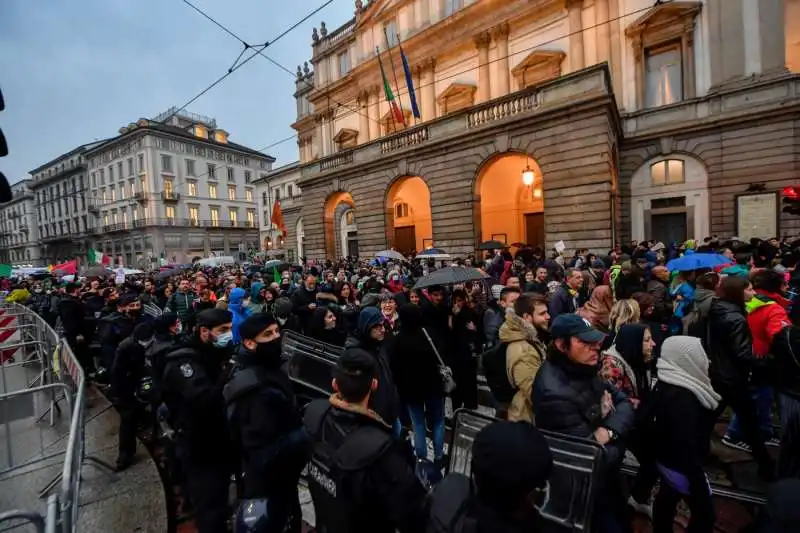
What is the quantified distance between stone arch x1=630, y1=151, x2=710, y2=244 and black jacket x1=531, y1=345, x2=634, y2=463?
18.2 metres

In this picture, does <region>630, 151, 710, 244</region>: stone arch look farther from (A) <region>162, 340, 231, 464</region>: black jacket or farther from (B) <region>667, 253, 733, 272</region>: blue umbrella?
(A) <region>162, 340, 231, 464</region>: black jacket

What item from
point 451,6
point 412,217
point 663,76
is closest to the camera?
point 663,76

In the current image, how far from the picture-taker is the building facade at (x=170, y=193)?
164 feet

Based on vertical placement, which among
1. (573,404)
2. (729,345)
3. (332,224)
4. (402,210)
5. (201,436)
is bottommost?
(201,436)

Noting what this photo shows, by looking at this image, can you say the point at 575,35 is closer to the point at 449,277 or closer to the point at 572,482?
the point at 449,277

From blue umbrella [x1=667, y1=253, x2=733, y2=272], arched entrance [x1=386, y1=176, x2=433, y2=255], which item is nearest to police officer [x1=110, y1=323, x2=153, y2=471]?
blue umbrella [x1=667, y1=253, x2=733, y2=272]

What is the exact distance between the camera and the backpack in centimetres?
322

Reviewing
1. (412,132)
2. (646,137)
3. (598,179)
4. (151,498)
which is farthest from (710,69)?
(151,498)

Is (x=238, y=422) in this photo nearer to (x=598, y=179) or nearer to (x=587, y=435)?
(x=587, y=435)

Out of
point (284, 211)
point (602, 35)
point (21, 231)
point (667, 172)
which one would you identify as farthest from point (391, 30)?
point (21, 231)

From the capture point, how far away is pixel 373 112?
26.0 metres

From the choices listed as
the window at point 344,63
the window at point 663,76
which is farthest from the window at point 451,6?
the window at point 663,76

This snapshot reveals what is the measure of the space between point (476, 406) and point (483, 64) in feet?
66.1

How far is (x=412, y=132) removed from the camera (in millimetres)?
18688
